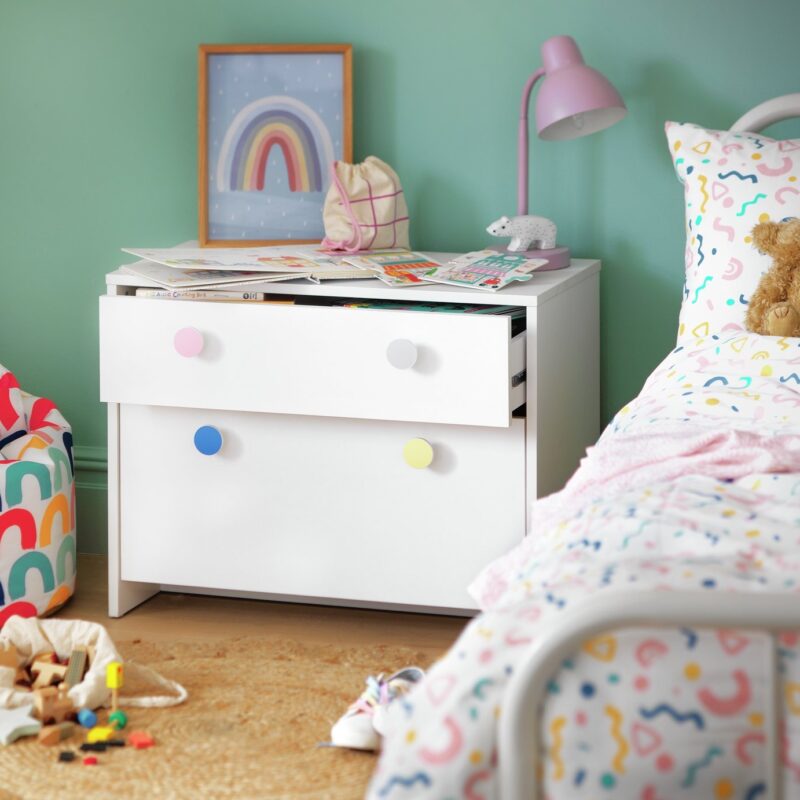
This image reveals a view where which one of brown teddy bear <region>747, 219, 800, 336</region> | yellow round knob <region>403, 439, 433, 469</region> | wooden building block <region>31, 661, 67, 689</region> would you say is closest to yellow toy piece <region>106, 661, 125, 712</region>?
wooden building block <region>31, 661, 67, 689</region>

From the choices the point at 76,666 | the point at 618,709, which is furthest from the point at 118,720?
the point at 618,709

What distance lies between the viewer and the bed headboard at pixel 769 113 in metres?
2.11

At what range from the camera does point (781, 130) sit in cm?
227

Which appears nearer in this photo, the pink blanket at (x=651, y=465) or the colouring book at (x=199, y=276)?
the pink blanket at (x=651, y=465)

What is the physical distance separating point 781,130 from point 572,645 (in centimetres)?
166

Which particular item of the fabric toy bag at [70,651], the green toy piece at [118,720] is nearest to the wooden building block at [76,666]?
the fabric toy bag at [70,651]

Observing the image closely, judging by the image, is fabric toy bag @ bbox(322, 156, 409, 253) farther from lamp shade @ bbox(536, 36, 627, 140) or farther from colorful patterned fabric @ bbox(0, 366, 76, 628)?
colorful patterned fabric @ bbox(0, 366, 76, 628)

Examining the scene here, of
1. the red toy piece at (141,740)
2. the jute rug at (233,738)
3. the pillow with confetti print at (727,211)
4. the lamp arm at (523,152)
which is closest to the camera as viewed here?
the jute rug at (233,738)

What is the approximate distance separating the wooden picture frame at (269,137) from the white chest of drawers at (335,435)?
38cm

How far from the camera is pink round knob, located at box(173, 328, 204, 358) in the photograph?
6.81 feet

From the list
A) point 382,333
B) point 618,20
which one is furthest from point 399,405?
point 618,20

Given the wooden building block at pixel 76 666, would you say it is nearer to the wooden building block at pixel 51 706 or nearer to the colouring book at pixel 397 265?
the wooden building block at pixel 51 706

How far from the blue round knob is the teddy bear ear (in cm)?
95

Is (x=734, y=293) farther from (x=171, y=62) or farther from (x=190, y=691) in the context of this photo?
(x=171, y=62)
